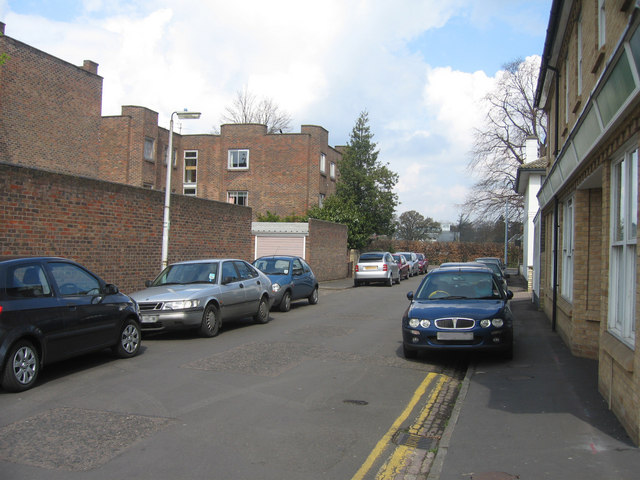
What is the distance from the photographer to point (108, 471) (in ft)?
14.8

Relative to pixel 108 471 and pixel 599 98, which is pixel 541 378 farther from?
pixel 108 471

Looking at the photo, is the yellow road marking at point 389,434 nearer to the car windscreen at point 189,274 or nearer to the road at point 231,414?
the road at point 231,414

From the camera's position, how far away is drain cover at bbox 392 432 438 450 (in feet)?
17.6

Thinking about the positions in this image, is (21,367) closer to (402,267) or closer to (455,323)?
(455,323)

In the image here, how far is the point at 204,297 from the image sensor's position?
11.2m

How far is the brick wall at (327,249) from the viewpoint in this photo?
91.9 ft

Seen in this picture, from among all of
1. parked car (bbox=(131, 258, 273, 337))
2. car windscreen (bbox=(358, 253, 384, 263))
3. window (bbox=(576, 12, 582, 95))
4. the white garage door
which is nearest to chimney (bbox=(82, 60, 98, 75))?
the white garage door

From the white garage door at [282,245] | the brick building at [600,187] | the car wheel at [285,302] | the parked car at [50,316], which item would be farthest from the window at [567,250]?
the white garage door at [282,245]

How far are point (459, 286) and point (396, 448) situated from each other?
550 centimetres

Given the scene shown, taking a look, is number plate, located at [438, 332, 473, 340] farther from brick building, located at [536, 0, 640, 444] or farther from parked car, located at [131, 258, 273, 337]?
parked car, located at [131, 258, 273, 337]

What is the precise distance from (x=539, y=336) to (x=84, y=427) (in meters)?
9.04

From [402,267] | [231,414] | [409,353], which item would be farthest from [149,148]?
[231,414]

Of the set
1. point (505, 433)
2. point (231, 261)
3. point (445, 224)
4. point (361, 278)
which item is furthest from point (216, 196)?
point (445, 224)

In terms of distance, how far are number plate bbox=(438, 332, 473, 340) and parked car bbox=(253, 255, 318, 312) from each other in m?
7.63
